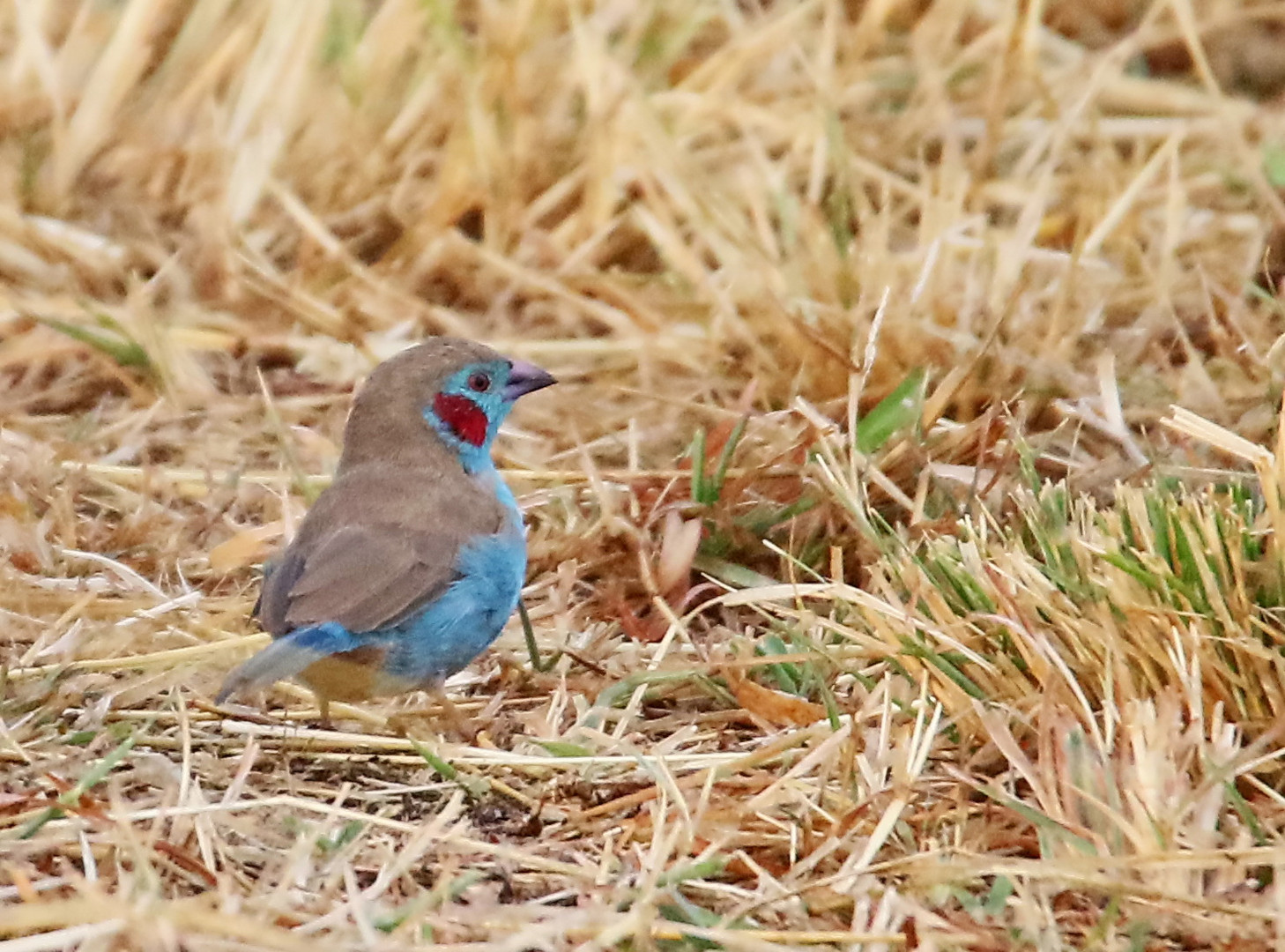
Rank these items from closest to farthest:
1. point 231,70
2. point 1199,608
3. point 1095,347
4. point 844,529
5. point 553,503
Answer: point 1199,608 < point 844,529 < point 553,503 < point 1095,347 < point 231,70

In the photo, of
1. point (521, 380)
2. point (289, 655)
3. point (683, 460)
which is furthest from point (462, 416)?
point (289, 655)

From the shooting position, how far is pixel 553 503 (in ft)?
13.1

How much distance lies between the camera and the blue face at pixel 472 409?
3639 mm

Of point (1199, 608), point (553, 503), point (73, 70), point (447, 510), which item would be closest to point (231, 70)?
point (73, 70)

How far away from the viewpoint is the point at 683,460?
405cm

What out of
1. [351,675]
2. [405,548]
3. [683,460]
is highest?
[405,548]

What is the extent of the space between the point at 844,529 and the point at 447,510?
752 millimetres

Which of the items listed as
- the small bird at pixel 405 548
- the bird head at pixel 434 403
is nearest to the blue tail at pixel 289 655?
the small bird at pixel 405 548

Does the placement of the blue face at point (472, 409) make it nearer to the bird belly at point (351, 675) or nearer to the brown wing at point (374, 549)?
the brown wing at point (374, 549)

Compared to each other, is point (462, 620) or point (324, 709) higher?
point (462, 620)

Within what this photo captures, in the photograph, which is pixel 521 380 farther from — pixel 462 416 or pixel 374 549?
pixel 374 549

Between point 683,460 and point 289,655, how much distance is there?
50.3 inches

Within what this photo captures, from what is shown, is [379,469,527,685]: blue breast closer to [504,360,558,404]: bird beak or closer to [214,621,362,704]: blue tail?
[214,621,362,704]: blue tail

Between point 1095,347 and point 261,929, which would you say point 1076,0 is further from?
point 261,929
